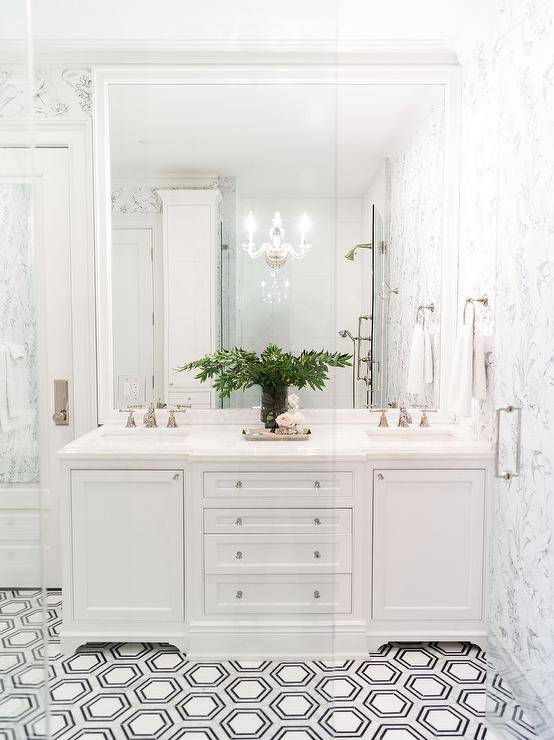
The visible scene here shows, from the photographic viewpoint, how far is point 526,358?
1.68 metres

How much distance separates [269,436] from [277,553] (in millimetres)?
435

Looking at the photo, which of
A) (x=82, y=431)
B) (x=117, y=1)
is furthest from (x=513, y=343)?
(x=82, y=431)

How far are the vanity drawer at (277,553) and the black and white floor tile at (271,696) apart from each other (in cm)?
28

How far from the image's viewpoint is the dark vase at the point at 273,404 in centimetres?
226

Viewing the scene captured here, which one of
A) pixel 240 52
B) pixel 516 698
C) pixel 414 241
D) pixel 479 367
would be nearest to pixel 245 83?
pixel 240 52

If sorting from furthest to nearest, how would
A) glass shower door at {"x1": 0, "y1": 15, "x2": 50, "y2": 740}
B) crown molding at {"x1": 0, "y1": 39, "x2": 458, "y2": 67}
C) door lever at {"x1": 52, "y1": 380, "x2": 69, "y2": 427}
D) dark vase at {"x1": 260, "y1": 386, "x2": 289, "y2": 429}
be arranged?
door lever at {"x1": 52, "y1": 380, "x2": 69, "y2": 427}, dark vase at {"x1": 260, "y1": 386, "x2": 289, "y2": 429}, crown molding at {"x1": 0, "y1": 39, "x2": 458, "y2": 67}, glass shower door at {"x1": 0, "y1": 15, "x2": 50, "y2": 740}

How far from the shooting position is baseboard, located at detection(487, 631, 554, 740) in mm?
1492

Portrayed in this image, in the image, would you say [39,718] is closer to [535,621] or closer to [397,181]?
[535,621]

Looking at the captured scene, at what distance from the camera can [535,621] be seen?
1.62m

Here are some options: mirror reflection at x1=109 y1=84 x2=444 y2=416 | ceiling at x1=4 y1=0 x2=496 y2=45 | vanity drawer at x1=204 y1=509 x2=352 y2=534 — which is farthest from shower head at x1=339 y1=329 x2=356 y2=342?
ceiling at x1=4 y1=0 x2=496 y2=45

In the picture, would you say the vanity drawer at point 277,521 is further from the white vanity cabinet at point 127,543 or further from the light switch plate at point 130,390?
the light switch plate at point 130,390

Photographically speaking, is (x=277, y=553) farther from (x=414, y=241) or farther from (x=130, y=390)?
(x=414, y=241)

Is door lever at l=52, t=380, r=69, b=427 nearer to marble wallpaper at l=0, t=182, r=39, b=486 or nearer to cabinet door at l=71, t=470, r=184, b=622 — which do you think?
cabinet door at l=71, t=470, r=184, b=622

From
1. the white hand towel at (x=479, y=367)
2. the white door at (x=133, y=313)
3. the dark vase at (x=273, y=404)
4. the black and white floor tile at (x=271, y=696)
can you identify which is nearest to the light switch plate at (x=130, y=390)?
the white door at (x=133, y=313)
